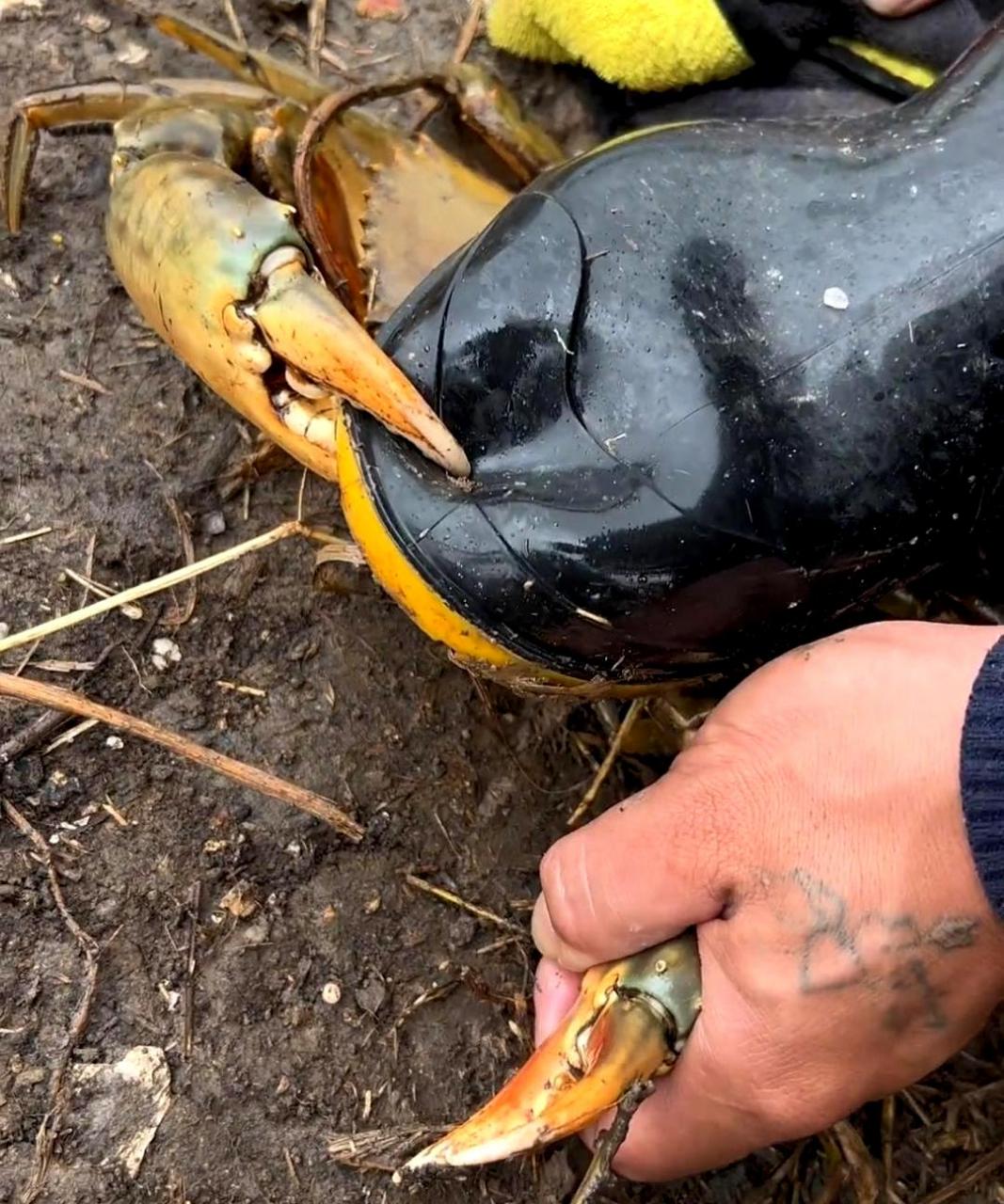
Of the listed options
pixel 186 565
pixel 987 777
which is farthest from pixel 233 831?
pixel 987 777

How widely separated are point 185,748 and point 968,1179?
44.5 inches

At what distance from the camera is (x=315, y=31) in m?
1.92

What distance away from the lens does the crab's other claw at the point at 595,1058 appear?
3.73ft

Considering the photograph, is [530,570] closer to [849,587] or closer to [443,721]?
[849,587]

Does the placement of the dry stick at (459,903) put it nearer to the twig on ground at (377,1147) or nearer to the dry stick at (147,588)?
→ the twig on ground at (377,1147)

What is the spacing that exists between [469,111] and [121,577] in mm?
759

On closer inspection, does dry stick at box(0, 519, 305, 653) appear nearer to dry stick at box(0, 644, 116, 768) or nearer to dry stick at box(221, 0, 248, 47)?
dry stick at box(0, 644, 116, 768)

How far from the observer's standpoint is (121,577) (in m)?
1.60

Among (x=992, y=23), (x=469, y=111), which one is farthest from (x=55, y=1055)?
(x=992, y=23)

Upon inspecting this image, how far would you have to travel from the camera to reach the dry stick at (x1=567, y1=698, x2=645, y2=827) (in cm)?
161

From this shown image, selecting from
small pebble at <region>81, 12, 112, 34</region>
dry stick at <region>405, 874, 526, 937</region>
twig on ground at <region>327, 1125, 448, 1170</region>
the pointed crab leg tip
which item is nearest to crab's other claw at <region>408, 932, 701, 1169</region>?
twig on ground at <region>327, 1125, 448, 1170</region>

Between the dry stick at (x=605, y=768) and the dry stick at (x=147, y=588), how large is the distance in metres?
0.47

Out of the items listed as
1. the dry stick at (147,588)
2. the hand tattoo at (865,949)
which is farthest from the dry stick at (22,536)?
the hand tattoo at (865,949)

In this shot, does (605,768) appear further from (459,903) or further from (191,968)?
(191,968)
